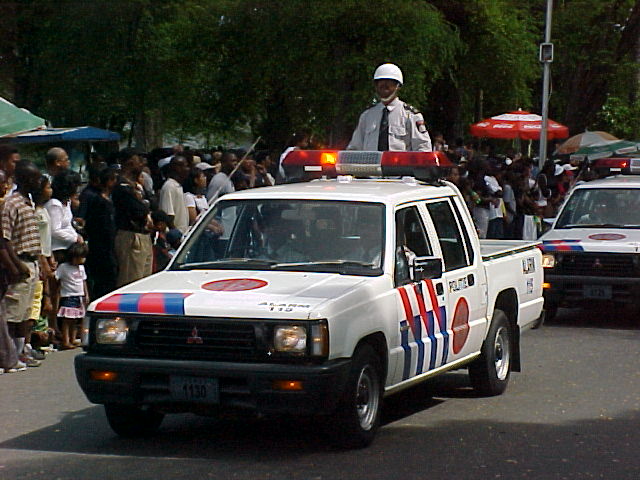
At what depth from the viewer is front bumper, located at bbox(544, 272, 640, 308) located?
14695 millimetres

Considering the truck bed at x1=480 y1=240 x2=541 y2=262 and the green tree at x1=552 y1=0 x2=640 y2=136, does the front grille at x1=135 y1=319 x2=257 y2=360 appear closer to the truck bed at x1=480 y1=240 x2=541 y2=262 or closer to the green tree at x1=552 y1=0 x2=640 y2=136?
the truck bed at x1=480 y1=240 x2=541 y2=262

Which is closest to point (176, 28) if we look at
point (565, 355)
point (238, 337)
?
point (565, 355)

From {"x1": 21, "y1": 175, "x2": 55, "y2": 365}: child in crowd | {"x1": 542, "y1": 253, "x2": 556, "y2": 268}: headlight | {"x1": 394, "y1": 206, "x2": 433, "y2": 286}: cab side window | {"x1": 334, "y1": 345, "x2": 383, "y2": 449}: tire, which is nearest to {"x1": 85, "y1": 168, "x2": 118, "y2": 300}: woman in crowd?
{"x1": 21, "y1": 175, "x2": 55, "y2": 365}: child in crowd

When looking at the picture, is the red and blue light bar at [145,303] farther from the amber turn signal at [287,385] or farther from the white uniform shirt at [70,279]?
the white uniform shirt at [70,279]

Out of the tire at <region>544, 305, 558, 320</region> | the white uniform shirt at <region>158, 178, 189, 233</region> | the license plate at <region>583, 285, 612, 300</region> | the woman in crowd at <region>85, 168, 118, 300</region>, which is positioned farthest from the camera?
the tire at <region>544, 305, 558, 320</region>

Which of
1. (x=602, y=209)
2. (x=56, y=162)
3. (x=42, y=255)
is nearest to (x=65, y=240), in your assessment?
(x=42, y=255)

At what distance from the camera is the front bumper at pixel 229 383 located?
7754 millimetres

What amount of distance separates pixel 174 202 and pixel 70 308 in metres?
2.27

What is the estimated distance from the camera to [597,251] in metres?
14.9

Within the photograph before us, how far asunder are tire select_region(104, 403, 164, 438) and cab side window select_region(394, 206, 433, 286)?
184 cm

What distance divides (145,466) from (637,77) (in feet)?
105

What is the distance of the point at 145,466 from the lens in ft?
25.8

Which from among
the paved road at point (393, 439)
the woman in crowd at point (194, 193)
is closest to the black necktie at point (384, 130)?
the paved road at point (393, 439)

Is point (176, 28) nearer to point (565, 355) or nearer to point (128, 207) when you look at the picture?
point (128, 207)
